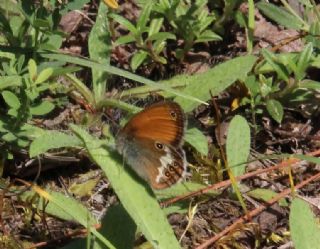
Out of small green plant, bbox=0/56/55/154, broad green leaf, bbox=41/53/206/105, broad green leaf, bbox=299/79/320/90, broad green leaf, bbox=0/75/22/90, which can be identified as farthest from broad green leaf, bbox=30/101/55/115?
broad green leaf, bbox=299/79/320/90

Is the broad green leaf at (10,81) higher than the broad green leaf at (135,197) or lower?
higher

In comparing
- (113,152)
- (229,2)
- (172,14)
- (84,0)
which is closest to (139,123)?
(113,152)

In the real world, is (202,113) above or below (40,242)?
above

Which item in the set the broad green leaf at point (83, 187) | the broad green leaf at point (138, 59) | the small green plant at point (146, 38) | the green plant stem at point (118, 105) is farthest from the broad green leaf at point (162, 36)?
the broad green leaf at point (83, 187)

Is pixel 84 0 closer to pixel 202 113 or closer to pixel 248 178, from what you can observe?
pixel 202 113

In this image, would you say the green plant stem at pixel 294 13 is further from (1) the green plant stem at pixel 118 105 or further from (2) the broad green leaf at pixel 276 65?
(1) the green plant stem at pixel 118 105

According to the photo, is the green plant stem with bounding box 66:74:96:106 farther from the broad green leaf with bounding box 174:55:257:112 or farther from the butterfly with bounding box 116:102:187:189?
the butterfly with bounding box 116:102:187:189

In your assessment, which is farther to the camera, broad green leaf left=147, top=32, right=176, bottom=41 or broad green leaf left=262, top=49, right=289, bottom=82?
broad green leaf left=147, top=32, right=176, bottom=41
